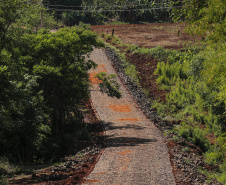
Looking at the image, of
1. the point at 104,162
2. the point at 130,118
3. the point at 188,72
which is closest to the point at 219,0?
the point at 104,162

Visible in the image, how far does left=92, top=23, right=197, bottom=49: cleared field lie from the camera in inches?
2055

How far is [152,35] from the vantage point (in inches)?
2422

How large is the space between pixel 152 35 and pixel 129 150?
4405cm

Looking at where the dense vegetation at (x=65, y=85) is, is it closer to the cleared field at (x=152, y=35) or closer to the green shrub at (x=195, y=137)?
the green shrub at (x=195, y=137)

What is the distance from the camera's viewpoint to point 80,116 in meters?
27.5

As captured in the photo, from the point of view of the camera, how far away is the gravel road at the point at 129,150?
49.9ft

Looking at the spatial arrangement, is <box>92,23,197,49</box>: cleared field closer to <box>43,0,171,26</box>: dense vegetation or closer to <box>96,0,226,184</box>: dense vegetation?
<box>43,0,171,26</box>: dense vegetation

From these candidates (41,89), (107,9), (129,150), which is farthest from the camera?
(107,9)

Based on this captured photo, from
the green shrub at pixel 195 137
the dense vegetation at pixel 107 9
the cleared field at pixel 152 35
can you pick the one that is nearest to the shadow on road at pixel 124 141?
the green shrub at pixel 195 137

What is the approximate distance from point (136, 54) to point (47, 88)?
24.8 meters

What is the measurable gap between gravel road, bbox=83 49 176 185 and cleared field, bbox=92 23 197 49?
2132 centimetres

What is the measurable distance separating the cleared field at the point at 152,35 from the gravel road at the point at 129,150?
21.3m

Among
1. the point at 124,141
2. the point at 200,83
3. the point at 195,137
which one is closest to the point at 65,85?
the point at 124,141

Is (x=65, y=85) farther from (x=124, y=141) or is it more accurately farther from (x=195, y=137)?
(x=195, y=137)
